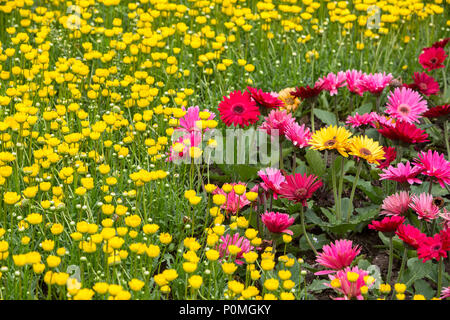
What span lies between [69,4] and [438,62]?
2842mm

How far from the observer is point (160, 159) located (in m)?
3.26

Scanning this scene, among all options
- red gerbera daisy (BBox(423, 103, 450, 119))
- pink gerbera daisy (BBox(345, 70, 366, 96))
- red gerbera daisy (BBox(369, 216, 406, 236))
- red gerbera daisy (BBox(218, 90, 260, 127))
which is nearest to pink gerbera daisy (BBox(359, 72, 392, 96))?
pink gerbera daisy (BBox(345, 70, 366, 96))

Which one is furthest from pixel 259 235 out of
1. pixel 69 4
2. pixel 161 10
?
pixel 69 4

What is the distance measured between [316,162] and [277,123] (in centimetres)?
36

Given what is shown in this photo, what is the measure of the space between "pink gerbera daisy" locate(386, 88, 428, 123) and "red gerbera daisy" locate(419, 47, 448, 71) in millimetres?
501

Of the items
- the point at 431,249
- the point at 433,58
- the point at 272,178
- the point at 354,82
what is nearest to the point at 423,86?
the point at 433,58

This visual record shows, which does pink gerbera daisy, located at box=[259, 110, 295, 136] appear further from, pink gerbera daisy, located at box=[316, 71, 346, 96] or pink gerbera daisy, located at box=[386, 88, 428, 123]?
pink gerbera daisy, located at box=[386, 88, 428, 123]

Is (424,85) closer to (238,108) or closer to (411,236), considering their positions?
(238,108)

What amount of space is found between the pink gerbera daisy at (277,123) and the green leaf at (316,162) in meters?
0.24

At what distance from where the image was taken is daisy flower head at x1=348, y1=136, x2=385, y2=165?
110 inches

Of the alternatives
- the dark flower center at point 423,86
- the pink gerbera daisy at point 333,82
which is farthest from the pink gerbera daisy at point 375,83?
the dark flower center at point 423,86

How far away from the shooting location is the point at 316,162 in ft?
11.0

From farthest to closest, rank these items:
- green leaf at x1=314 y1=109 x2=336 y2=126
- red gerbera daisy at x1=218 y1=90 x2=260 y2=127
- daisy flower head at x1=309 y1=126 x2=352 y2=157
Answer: green leaf at x1=314 y1=109 x2=336 y2=126
red gerbera daisy at x1=218 y1=90 x2=260 y2=127
daisy flower head at x1=309 y1=126 x2=352 y2=157

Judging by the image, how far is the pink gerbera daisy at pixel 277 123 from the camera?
316 centimetres
